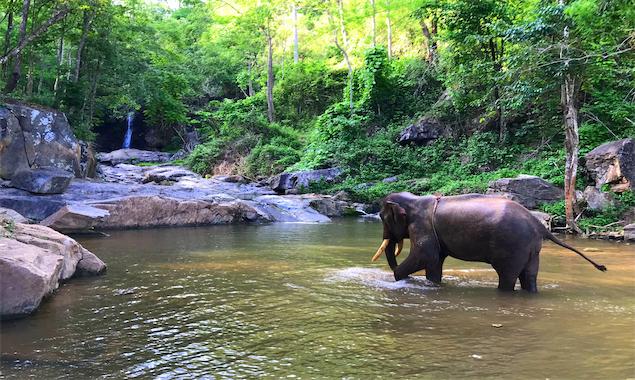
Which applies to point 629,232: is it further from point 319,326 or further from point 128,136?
point 128,136

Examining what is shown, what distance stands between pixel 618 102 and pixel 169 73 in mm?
23567

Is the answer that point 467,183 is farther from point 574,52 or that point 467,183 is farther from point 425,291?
point 425,291

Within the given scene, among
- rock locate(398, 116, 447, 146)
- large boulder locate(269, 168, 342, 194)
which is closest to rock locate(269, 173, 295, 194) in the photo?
large boulder locate(269, 168, 342, 194)

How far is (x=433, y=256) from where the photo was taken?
5926 mm

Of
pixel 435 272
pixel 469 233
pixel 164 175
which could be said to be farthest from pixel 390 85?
pixel 469 233

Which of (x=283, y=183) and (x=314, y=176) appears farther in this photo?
(x=314, y=176)

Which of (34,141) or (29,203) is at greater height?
(34,141)

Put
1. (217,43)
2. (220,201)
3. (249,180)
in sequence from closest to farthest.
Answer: (220,201), (249,180), (217,43)

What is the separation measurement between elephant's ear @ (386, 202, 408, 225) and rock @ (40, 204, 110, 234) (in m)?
7.96

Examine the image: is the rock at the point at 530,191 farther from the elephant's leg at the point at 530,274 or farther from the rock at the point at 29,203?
the rock at the point at 29,203

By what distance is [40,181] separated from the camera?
13.1 metres

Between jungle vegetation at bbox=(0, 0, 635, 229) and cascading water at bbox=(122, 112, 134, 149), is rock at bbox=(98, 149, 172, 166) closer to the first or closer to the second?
jungle vegetation at bbox=(0, 0, 635, 229)

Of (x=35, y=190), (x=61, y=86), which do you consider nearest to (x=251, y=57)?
(x=61, y=86)

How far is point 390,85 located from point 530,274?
78.8ft
